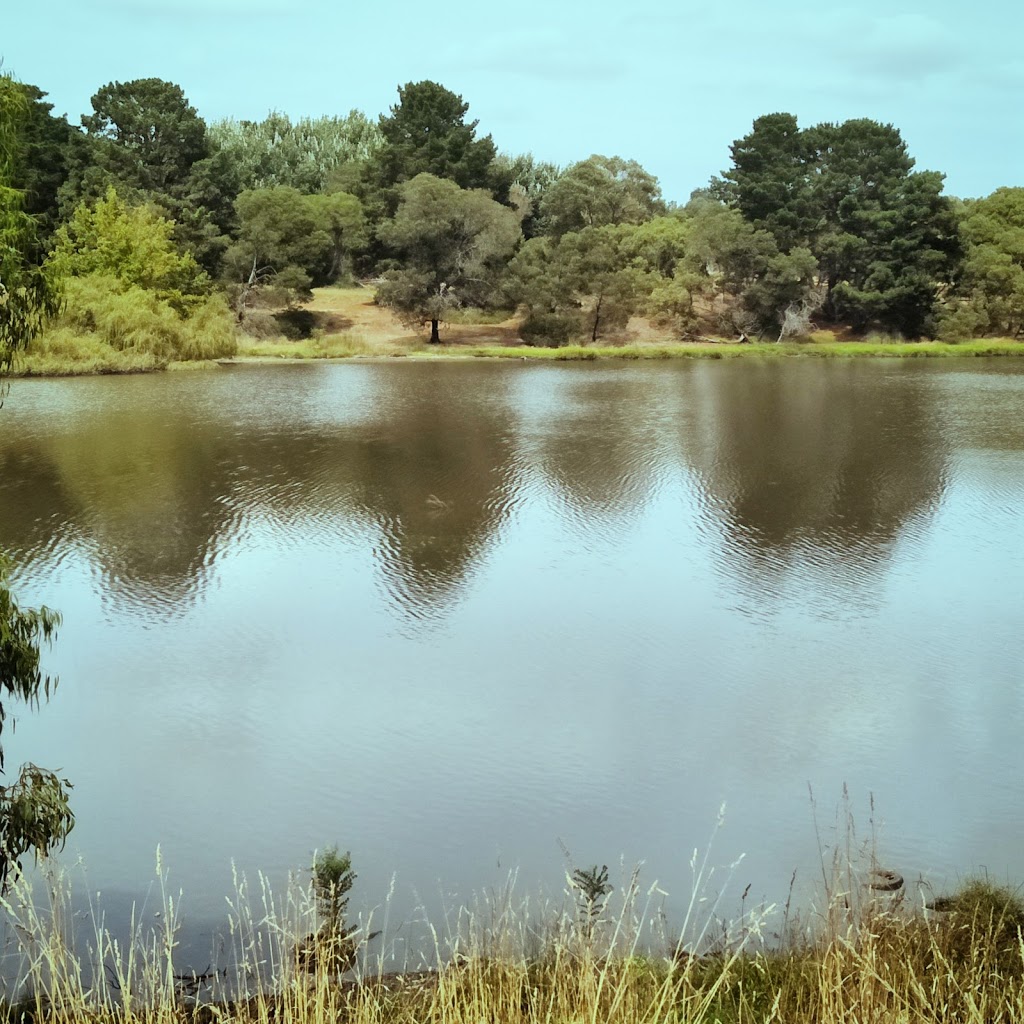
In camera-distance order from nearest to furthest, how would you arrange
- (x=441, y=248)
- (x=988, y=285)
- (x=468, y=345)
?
(x=441, y=248) < (x=468, y=345) < (x=988, y=285)

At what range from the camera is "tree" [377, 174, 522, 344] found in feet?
156

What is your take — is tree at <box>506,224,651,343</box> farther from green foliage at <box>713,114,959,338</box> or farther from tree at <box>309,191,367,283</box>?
tree at <box>309,191,367,283</box>

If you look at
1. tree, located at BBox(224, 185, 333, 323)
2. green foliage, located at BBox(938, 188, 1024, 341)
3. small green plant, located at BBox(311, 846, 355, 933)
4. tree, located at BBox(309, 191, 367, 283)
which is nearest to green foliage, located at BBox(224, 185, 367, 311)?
tree, located at BBox(224, 185, 333, 323)

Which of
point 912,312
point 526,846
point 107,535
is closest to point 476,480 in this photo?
point 107,535

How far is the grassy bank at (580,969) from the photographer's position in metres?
4.05

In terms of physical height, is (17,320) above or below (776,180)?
below

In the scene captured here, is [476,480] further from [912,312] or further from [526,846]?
[912,312]

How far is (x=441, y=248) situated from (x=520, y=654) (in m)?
39.9

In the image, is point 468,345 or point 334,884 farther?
point 468,345

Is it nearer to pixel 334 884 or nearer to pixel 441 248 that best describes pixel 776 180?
pixel 441 248

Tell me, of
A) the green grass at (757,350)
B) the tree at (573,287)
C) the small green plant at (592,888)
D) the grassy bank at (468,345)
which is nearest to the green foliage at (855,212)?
the grassy bank at (468,345)

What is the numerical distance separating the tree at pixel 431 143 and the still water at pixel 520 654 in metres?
40.3

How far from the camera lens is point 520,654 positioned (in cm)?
1047

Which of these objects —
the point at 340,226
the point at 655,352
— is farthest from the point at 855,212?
the point at 340,226
